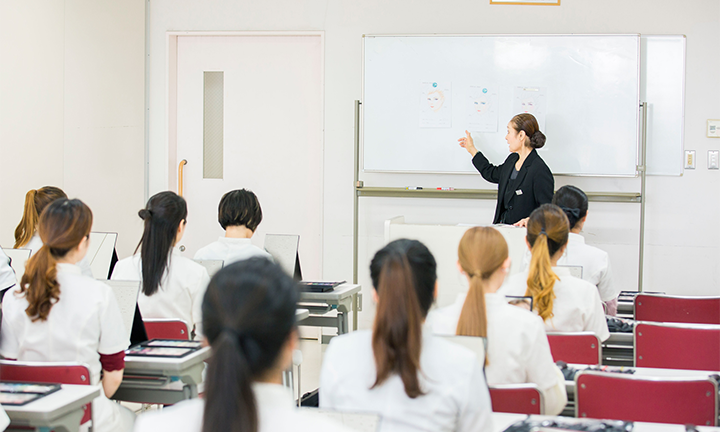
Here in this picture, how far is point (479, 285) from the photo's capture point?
1.69m

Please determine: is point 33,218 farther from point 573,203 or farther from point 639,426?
point 639,426

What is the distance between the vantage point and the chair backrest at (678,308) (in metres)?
2.87

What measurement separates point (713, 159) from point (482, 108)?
1.67m

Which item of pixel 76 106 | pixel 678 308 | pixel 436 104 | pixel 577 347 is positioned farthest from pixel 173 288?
pixel 436 104

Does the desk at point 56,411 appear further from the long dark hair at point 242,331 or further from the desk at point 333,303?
the desk at point 333,303

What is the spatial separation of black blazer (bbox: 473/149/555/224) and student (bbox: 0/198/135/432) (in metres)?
2.91

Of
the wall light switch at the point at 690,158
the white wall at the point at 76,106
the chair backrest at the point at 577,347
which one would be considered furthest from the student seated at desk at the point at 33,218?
the wall light switch at the point at 690,158

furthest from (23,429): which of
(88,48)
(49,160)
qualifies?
(88,48)

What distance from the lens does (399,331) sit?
126 cm

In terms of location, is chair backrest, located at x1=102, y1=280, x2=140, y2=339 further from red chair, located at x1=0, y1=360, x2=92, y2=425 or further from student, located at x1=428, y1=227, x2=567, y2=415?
student, located at x1=428, y1=227, x2=567, y2=415

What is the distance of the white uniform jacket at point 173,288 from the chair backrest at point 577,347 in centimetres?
140

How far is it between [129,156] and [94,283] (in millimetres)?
3316

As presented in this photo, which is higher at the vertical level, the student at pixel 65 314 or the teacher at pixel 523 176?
the teacher at pixel 523 176

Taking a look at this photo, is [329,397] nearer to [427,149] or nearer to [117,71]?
[427,149]
